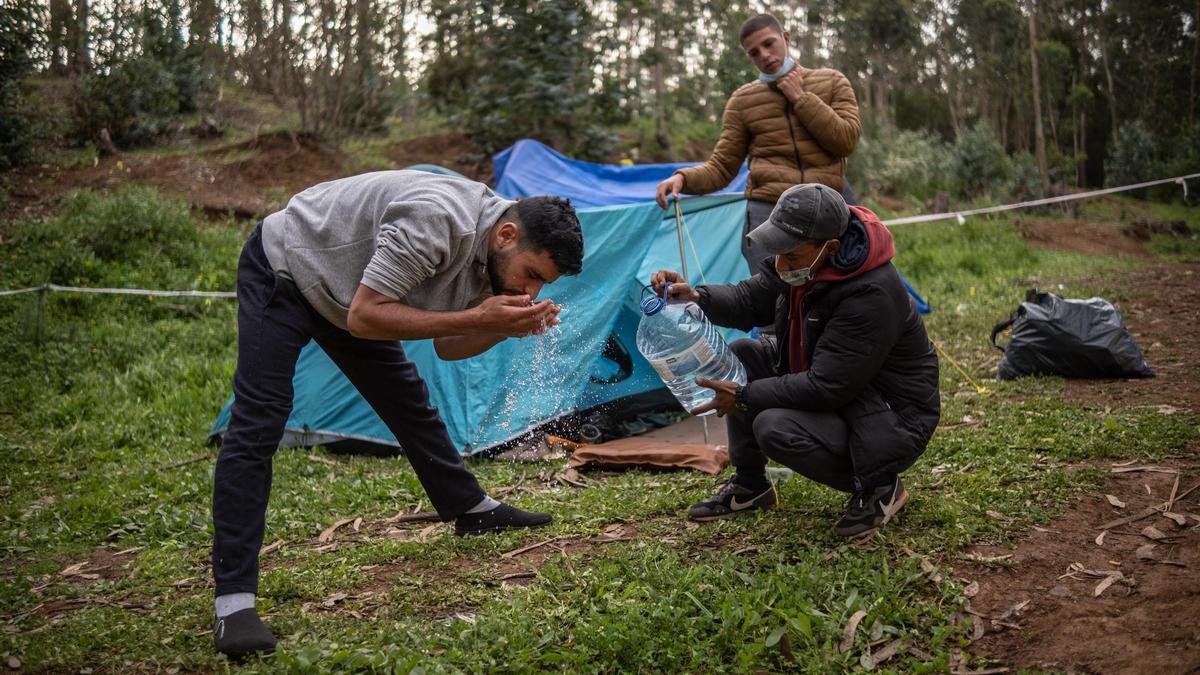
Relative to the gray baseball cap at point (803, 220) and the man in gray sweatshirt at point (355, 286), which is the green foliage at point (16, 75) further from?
the gray baseball cap at point (803, 220)

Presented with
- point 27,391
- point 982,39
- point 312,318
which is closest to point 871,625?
point 312,318

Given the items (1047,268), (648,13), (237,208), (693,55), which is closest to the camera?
(237,208)

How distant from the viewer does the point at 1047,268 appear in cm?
1132

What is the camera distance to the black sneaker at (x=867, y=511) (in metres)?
3.45

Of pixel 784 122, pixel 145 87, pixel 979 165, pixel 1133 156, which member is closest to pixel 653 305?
pixel 784 122

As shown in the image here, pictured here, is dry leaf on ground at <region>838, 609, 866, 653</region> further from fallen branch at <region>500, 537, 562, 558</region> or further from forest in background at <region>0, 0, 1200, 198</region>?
forest in background at <region>0, 0, 1200, 198</region>

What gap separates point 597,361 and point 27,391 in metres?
4.31

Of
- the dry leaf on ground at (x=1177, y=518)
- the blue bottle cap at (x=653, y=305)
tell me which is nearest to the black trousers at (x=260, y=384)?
the blue bottle cap at (x=653, y=305)

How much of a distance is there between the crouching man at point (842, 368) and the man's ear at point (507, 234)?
2.77 ft

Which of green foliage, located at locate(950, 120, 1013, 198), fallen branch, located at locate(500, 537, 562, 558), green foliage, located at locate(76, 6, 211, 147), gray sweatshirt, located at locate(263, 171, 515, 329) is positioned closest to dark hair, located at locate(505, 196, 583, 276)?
gray sweatshirt, located at locate(263, 171, 515, 329)

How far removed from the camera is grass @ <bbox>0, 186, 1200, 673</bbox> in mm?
2766

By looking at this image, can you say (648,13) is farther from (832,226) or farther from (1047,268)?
(832,226)

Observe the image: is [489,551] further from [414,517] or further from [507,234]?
[507,234]

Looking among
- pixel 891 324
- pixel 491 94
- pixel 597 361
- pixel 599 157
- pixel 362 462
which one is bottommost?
pixel 362 462
